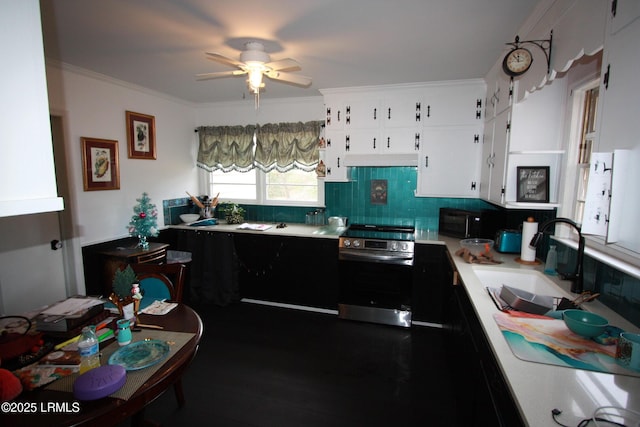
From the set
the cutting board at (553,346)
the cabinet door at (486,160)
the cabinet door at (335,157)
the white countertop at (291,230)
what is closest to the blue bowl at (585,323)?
the cutting board at (553,346)

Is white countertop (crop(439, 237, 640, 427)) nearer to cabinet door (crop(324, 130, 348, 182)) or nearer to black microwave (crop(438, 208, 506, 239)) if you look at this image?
black microwave (crop(438, 208, 506, 239))

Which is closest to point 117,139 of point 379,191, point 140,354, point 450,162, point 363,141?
point 363,141

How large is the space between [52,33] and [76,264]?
74.6 inches

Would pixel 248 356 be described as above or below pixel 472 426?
below

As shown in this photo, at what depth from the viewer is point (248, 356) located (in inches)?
103

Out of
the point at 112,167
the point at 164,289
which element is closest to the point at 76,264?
the point at 112,167

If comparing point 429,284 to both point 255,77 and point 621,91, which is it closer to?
point 621,91

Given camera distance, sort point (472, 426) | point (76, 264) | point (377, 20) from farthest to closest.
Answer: point (76, 264) → point (377, 20) → point (472, 426)

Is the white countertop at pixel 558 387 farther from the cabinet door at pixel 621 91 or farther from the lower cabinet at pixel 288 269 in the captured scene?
the lower cabinet at pixel 288 269

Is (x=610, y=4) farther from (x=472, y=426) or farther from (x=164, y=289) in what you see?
(x=164, y=289)

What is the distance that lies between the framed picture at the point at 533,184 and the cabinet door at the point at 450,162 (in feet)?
2.94

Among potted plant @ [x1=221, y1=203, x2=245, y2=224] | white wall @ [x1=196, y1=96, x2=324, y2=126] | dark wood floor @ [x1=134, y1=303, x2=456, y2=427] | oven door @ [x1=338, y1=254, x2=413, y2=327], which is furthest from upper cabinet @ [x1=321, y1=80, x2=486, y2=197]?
dark wood floor @ [x1=134, y1=303, x2=456, y2=427]

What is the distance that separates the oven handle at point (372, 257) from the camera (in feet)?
9.95

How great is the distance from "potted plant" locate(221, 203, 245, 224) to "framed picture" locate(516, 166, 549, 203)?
305 cm
